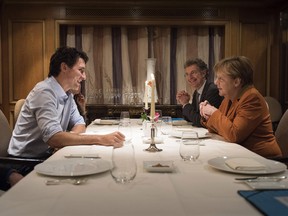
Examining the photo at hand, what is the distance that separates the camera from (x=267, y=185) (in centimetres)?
119

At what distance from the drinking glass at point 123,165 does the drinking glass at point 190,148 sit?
1.32 ft

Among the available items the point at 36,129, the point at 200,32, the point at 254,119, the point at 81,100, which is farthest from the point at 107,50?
the point at 254,119

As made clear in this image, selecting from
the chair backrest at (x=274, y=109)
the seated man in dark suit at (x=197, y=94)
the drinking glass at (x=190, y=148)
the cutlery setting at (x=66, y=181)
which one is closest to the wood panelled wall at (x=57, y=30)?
the chair backrest at (x=274, y=109)

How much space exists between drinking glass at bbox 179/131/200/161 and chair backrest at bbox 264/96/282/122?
3528 millimetres

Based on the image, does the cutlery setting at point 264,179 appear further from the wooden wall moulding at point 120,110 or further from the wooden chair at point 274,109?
the wooden wall moulding at point 120,110

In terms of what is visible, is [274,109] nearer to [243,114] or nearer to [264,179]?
[243,114]

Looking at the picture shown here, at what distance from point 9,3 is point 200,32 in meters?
2.59

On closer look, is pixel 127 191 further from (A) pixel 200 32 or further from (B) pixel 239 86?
(A) pixel 200 32

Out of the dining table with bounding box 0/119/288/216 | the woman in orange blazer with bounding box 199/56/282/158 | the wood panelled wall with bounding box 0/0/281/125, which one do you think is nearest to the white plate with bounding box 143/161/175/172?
the dining table with bounding box 0/119/288/216

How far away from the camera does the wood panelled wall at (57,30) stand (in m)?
5.20

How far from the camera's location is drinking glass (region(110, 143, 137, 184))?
4.08 ft

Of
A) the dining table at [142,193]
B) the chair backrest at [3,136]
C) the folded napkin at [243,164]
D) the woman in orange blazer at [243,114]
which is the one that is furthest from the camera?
the chair backrest at [3,136]

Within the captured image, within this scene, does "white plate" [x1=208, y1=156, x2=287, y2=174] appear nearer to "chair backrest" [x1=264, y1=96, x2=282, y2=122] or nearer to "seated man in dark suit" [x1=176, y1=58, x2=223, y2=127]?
"seated man in dark suit" [x1=176, y1=58, x2=223, y2=127]

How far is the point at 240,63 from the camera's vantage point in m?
2.47
